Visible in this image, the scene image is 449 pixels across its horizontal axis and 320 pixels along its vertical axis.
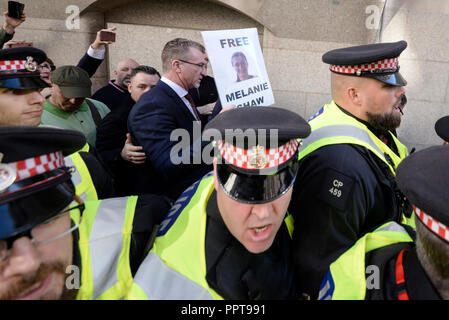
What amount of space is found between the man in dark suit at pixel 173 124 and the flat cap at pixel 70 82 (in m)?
0.82

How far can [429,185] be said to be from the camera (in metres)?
0.90

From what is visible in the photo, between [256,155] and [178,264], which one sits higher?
[256,155]

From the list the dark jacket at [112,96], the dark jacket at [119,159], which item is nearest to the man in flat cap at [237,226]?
the dark jacket at [119,159]

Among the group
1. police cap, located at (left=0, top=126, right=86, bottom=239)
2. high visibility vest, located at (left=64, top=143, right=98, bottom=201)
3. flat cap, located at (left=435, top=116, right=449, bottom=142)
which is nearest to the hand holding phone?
high visibility vest, located at (left=64, top=143, right=98, bottom=201)

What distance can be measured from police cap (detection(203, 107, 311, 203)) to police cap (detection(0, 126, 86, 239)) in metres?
0.57

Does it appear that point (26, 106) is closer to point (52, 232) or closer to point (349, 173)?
point (52, 232)

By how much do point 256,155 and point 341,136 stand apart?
2.49 feet

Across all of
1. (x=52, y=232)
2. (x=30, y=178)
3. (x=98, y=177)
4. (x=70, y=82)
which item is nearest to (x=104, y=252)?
(x=52, y=232)

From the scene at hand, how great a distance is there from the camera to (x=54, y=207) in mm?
972

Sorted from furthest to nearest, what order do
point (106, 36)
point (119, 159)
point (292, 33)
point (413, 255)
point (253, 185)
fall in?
1. point (292, 33)
2. point (106, 36)
3. point (119, 159)
4. point (253, 185)
5. point (413, 255)

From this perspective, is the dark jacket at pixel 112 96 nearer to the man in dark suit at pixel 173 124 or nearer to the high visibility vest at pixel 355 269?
the man in dark suit at pixel 173 124

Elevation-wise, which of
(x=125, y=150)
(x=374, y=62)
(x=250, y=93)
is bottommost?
(x=125, y=150)
